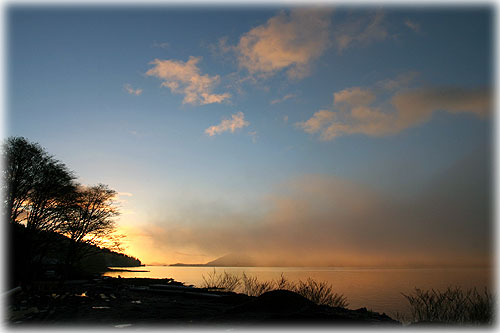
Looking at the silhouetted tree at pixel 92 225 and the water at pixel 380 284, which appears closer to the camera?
the water at pixel 380 284

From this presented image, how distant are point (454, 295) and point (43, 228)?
34.2m

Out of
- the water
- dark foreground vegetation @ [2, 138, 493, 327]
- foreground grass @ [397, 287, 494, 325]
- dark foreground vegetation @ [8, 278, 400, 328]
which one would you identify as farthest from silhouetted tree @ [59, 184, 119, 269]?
foreground grass @ [397, 287, 494, 325]

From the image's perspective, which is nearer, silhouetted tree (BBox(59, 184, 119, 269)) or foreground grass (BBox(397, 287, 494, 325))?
foreground grass (BBox(397, 287, 494, 325))

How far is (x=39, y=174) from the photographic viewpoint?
29.9 m

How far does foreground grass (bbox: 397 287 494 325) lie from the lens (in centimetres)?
1231

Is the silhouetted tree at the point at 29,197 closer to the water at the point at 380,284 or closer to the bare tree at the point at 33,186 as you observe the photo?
the bare tree at the point at 33,186

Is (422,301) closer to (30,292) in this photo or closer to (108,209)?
(30,292)

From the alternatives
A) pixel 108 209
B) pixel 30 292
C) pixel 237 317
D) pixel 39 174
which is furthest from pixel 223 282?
pixel 108 209

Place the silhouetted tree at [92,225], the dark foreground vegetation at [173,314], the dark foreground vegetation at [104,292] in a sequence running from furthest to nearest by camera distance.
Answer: the silhouetted tree at [92,225] → the dark foreground vegetation at [104,292] → the dark foreground vegetation at [173,314]

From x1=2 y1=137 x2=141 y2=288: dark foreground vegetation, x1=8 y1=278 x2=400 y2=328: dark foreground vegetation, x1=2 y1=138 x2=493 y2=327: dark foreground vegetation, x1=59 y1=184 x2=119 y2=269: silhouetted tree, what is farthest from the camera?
x1=59 y1=184 x2=119 y2=269: silhouetted tree

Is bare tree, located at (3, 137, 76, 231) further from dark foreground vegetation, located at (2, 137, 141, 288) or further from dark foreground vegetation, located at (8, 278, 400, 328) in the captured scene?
dark foreground vegetation, located at (8, 278, 400, 328)

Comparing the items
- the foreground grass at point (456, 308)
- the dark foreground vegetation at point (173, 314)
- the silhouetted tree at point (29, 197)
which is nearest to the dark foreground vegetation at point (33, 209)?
the silhouetted tree at point (29, 197)

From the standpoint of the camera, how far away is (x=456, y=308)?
12797 millimetres

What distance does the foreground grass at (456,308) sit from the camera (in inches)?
485
